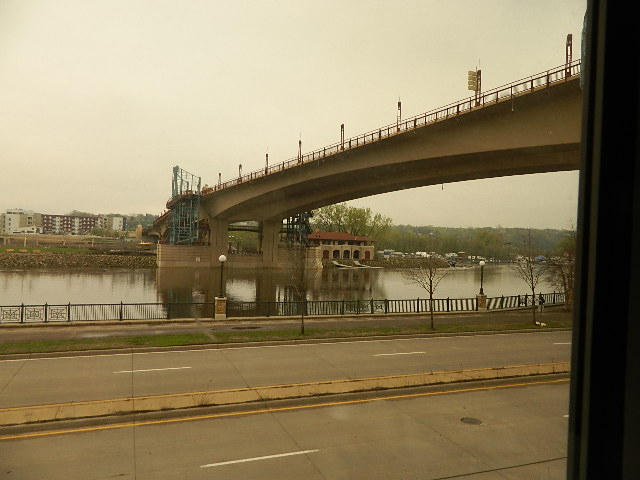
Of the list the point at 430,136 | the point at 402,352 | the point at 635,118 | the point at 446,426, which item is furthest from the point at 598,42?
the point at 430,136

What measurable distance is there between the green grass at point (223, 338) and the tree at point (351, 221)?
6902cm

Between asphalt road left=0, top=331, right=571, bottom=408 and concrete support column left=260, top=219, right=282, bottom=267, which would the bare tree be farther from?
concrete support column left=260, top=219, right=282, bottom=267

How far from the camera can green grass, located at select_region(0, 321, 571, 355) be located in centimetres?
1216

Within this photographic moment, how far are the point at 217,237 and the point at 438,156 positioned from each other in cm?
4021

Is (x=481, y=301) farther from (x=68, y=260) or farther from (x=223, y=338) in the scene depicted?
(x=68, y=260)

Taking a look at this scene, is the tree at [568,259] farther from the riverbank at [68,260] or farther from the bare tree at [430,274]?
the riverbank at [68,260]

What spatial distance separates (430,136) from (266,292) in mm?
19314

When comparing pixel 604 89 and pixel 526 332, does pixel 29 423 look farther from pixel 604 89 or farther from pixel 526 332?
pixel 526 332

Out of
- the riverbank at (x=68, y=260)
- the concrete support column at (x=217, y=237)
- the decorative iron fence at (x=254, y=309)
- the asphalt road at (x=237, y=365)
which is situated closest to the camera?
the asphalt road at (x=237, y=365)

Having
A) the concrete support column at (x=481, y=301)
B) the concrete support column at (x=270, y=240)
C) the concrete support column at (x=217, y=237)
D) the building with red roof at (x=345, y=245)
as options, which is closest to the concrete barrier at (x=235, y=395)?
the concrete support column at (x=481, y=301)

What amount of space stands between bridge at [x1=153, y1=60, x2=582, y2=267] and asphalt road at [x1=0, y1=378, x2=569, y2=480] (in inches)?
123

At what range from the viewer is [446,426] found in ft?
21.2

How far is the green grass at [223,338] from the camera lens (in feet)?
39.9

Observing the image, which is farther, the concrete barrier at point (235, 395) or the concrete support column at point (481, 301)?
the concrete support column at point (481, 301)
